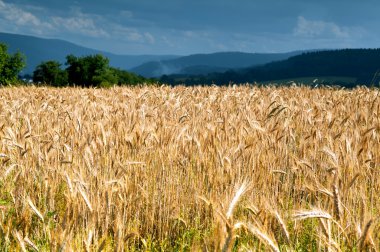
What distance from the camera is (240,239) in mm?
3150

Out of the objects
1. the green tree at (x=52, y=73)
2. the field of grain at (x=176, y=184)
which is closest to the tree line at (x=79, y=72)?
the green tree at (x=52, y=73)

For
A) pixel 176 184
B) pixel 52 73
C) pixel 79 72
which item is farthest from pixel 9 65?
pixel 176 184

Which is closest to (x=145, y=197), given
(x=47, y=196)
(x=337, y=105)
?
(x=47, y=196)

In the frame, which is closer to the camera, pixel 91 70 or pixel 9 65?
pixel 9 65

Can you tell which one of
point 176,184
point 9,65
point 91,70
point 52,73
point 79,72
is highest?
point 9,65

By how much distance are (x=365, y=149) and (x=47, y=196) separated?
115 inches

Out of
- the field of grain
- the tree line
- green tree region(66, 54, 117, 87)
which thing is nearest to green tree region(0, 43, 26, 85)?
the tree line

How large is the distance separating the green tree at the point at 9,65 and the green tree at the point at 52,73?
883cm

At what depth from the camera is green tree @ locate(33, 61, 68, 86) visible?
244 feet

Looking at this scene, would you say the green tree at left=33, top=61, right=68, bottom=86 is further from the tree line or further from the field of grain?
the field of grain

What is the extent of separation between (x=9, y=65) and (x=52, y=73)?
11.1 m

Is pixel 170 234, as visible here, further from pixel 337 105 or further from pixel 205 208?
pixel 337 105

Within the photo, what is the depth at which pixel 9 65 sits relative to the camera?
210 feet

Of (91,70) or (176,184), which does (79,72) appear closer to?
(91,70)
